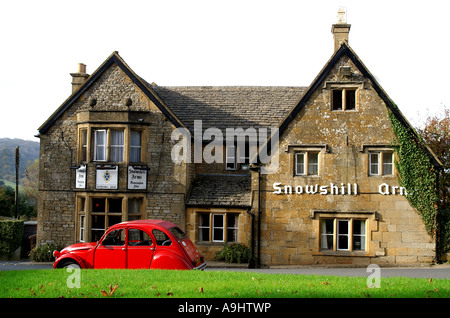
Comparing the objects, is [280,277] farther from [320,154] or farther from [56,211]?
[56,211]

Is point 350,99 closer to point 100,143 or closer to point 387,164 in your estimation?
point 387,164

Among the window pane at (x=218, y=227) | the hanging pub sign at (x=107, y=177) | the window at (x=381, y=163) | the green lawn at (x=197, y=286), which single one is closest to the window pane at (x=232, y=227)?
the window pane at (x=218, y=227)

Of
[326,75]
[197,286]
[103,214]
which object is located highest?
[326,75]

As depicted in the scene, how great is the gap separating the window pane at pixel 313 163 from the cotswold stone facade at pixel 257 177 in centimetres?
6

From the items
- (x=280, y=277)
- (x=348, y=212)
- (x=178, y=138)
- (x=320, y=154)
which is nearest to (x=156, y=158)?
(x=178, y=138)

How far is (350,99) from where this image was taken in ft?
65.3

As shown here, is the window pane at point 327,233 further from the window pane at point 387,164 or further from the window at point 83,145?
the window at point 83,145

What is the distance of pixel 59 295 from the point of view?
907 cm

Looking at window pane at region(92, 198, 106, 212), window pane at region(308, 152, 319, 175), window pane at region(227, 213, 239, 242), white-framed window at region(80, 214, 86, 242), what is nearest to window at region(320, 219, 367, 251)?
window pane at region(308, 152, 319, 175)

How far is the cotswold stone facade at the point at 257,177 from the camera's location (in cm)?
1914

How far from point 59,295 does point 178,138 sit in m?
12.1

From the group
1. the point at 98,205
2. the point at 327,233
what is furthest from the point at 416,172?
the point at 98,205

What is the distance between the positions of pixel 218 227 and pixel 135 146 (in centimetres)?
544

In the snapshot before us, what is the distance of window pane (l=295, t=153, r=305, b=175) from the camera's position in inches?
775
